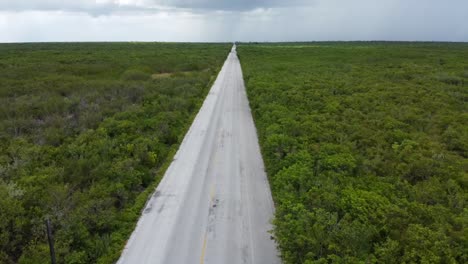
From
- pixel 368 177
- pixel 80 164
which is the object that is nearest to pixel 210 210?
pixel 368 177

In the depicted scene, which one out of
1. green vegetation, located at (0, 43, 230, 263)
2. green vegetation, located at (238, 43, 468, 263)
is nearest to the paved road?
green vegetation, located at (0, 43, 230, 263)

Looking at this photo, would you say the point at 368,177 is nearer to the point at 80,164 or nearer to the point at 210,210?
the point at 210,210

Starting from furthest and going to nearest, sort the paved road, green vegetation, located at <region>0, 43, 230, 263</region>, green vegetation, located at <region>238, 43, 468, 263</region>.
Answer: green vegetation, located at <region>0, 43, 230, 263</region> < the paved road < green vegetation, located at <region>238, 43, 468, 263</region>

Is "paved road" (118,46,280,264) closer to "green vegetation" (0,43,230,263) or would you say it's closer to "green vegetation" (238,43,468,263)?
"green vegetation" (0,43,230,263)

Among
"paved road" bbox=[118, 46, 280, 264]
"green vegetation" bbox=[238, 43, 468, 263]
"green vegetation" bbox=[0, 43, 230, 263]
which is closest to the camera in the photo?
"green vegetation" bbox=[238, 43, 468, 263]

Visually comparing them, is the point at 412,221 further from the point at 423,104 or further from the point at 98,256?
the point at 423,104

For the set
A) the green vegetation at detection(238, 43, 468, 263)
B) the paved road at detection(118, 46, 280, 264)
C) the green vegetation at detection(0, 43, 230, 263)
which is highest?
the green vegetation at detection(238, 43, 468, 263)
